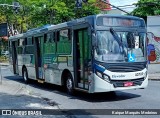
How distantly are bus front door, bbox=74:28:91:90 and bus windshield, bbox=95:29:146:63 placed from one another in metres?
0.50

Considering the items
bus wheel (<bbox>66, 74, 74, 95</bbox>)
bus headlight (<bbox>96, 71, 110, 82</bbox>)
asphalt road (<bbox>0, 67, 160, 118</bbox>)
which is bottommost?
asphalt road (<bbox>0, 67, 160, 118</bbox>)

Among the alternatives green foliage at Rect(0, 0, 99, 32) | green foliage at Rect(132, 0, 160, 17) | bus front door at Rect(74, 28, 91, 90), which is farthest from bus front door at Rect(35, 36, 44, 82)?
green foliage at Rect(0, 0, 99, 32)

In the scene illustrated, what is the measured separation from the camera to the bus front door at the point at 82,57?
43.8ft

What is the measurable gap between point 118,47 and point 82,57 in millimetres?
1459

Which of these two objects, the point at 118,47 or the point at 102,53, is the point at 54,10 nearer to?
the point at 118,47

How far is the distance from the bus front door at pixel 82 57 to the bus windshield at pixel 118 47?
0.50m

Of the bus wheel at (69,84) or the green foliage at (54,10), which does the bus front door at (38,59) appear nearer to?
the bus wheel at (69,84)

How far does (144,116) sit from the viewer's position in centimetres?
1017

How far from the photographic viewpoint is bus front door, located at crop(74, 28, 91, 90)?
13339mm

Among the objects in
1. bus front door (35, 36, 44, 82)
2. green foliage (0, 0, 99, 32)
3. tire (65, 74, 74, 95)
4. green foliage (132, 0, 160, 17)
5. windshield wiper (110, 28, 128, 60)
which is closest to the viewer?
windshield wiper (110, 28, 128, 60)

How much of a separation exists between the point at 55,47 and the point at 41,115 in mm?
6738

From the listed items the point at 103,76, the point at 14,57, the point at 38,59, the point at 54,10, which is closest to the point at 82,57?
the point at 103,76

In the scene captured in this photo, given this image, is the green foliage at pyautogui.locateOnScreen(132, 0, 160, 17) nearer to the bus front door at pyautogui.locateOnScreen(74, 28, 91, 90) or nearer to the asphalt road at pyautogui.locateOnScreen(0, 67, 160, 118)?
the asphalt road at pyautogui.locateOnScreen(0, 67, 160, 118)

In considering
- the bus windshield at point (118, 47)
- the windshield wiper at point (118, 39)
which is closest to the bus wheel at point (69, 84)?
the bus windshield at point (118, 47)
